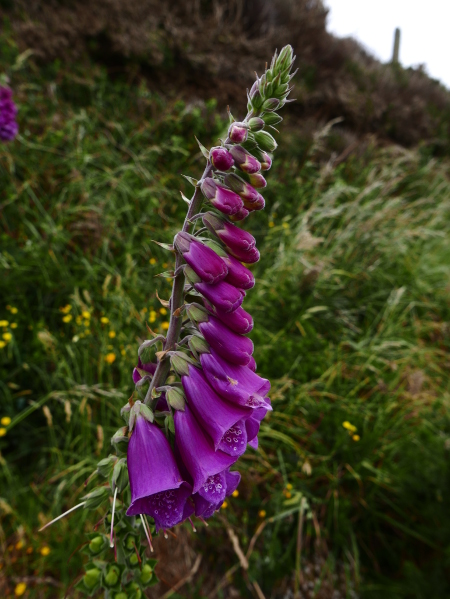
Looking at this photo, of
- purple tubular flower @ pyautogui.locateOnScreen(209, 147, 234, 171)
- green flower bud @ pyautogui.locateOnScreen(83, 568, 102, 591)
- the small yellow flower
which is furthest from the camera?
the small yellow flower

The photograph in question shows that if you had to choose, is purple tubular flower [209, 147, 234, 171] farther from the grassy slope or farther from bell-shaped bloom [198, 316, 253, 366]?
the grassy slope

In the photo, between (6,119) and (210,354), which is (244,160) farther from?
(6,119)

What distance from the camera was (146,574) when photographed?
1039 mm

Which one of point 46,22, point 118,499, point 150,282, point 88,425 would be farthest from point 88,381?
point 46,22

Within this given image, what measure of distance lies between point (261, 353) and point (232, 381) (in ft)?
6.09

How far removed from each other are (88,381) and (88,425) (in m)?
0.32

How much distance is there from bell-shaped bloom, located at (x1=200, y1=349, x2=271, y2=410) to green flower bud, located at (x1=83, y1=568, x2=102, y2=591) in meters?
0.55

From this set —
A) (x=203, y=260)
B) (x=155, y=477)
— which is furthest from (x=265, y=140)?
(x=155, y=477)

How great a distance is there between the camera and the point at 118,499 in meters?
0.97

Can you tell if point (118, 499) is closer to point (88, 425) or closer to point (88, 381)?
point (88, 425)

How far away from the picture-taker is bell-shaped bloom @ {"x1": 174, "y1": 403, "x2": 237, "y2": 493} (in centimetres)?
82

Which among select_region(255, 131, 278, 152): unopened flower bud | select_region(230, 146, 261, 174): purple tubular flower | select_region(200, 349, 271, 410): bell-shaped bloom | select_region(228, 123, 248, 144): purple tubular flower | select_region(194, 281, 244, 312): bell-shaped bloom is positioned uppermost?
select_region(255, 131, 278, 152): unopened flower bud

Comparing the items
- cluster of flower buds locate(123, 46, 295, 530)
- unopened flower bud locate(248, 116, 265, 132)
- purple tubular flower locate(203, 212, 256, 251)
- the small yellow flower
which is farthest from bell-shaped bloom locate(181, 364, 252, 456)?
the small yellow flower

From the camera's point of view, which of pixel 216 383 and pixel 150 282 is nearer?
pixel 216 383
